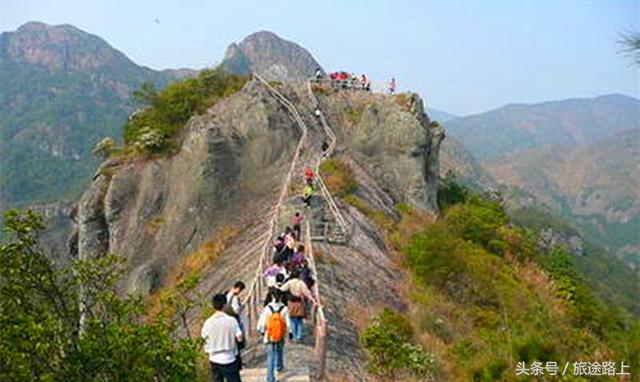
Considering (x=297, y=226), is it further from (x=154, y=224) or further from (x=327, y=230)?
(x=154, y=224)

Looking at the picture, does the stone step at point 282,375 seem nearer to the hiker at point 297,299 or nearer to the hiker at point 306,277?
the hiker at point 297,299

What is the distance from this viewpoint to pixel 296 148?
3550 cm

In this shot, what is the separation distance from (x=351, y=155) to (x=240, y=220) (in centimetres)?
1134

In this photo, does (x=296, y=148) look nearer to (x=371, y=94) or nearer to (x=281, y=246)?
(x=371, y=94)

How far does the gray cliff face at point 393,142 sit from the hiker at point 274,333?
91.0 ft

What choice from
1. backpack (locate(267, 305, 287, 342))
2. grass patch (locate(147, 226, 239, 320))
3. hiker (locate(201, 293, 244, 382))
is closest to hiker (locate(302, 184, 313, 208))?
grass patch (locate(147, 226, 239, 320))

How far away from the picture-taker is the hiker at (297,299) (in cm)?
1352

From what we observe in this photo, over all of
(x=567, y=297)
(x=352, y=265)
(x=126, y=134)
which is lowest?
(x=567, y=297)

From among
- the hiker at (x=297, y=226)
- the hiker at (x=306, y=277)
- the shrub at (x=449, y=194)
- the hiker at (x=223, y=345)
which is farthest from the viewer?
the shrub at (x=449, y=194)

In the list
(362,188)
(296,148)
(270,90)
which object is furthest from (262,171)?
(270,90)

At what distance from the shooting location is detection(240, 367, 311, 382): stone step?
1198 centimetres

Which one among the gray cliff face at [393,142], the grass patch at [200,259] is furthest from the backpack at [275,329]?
the gray cliff face at [393,142]

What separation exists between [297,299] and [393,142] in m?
28.2

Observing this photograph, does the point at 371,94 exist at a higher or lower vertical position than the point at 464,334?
higher
